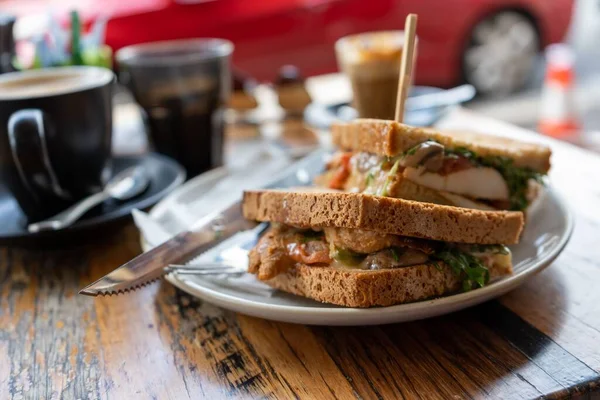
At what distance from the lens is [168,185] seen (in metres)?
1.97

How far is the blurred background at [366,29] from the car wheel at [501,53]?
1 centimetres

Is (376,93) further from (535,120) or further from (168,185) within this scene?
(535,120)

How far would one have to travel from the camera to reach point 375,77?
2617 mm

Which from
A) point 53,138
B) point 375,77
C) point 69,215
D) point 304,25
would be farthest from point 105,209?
point 304,25

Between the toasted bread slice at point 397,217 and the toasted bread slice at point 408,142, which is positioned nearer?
the toasted bread slice at point 397,217

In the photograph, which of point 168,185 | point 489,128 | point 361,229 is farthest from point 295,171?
point 489,128

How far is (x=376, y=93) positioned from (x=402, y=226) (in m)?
1.48

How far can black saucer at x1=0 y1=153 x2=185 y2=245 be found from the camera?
1653 millimetres

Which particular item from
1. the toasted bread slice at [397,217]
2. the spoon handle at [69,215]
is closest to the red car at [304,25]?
the spoon handle at [69,215]

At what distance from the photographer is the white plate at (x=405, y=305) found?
3.82ft

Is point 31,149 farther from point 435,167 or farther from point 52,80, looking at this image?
point 435,167

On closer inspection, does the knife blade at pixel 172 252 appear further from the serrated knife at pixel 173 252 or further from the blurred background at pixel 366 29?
the blurred background at pixel 366 29

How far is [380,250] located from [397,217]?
8 cm

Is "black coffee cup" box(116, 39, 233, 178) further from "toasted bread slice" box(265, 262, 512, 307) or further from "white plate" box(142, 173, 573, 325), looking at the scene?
"toasted bread slice" box(265, 262, 512, 307)
